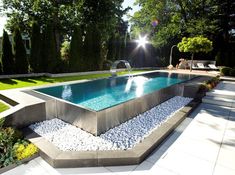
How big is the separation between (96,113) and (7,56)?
10.6 metres

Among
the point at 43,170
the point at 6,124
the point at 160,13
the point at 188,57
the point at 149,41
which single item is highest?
the point at 160,13

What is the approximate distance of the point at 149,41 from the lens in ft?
77.8

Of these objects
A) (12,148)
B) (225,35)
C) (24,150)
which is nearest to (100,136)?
(24,150)

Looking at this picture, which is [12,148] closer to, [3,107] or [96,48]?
[3,107]

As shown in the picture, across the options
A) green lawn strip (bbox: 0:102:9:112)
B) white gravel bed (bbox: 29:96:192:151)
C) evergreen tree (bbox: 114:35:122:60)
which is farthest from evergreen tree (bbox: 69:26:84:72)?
white gravel bed (bbox: 29:96:192:151)

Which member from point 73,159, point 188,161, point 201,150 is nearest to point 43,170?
point 73,159

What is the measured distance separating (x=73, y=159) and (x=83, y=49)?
43.2 ft

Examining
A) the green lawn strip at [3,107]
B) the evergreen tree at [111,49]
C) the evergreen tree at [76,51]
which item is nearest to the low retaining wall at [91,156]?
the green lawn strip at [3,107]

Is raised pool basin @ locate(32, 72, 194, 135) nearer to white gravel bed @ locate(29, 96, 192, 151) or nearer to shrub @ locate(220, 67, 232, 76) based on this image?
white gravel bed @ locate(29, 96, 192, 151)

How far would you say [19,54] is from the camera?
1273 centimetres

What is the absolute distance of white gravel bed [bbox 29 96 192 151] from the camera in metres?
4.12

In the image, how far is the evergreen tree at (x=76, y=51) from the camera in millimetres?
14774

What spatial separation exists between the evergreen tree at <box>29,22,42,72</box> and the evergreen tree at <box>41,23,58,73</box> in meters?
0.30

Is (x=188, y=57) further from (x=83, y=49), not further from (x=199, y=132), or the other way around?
(x=199, y=132)
